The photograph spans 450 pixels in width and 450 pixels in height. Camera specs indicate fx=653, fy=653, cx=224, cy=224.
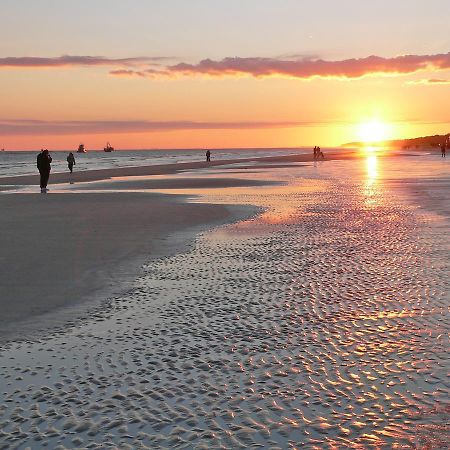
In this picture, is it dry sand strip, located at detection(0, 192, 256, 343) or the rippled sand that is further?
dry sand strip, located at detection(0, 192, 256, 343)

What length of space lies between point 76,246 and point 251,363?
32.5 ft

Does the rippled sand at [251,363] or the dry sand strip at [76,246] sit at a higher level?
the dry sand strip at [76,246]

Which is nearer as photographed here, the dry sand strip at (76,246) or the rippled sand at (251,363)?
the rippled sand at (251,363)

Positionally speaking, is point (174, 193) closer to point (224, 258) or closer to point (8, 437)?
point (224, 258)

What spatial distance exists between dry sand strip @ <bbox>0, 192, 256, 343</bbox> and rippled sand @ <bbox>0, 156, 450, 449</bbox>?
0.83 metres

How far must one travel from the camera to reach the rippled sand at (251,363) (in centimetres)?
560

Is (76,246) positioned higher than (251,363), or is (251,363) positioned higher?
(76,246)

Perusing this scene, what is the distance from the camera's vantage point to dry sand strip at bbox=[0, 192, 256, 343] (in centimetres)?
1041

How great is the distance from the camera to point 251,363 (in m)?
7.37

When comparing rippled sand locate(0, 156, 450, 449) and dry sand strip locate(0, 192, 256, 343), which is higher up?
dry sand strip locate(0, 192, 256, 343)

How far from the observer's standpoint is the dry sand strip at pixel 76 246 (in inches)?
410

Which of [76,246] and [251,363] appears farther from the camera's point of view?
[76,246]

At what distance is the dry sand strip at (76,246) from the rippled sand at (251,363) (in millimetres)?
830

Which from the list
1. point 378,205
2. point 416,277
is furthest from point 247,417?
point 378,205
